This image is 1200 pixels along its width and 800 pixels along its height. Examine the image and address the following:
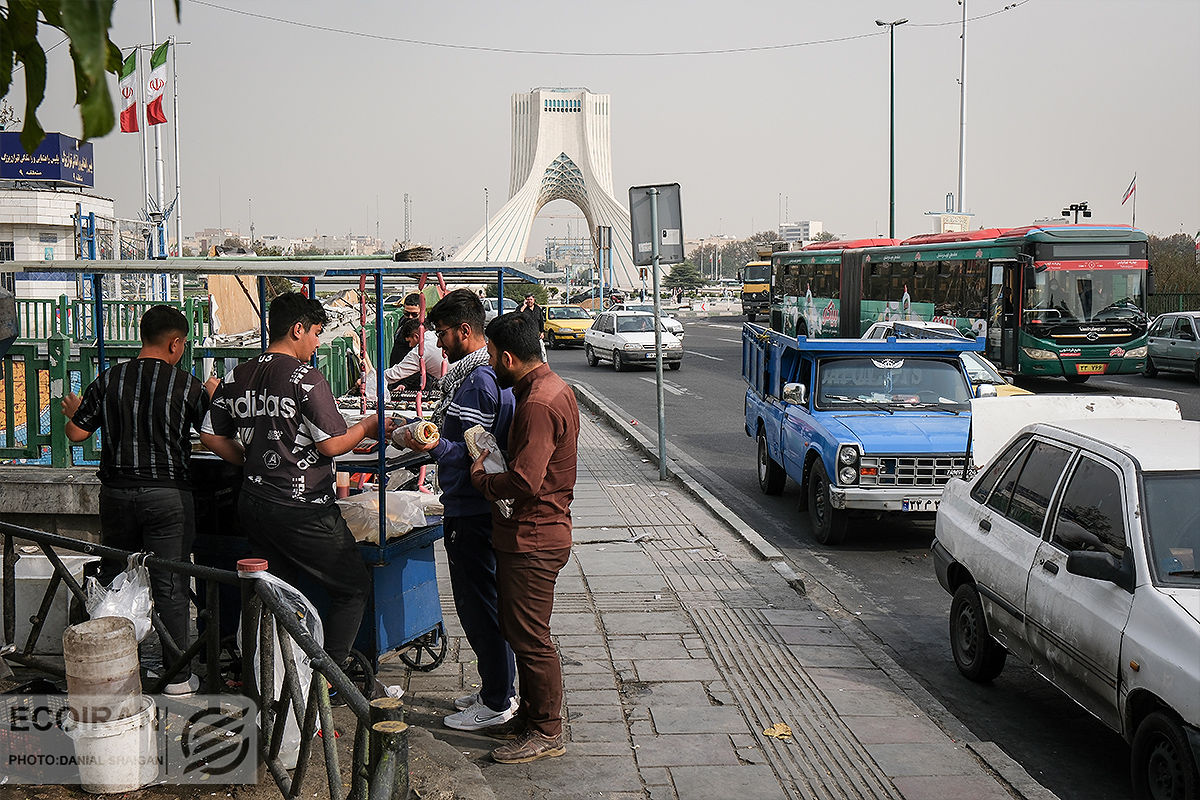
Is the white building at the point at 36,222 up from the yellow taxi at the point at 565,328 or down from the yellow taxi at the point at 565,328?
up

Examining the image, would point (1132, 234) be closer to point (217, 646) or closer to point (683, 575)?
point (683, 575)

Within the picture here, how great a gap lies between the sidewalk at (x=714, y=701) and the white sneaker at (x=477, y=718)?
6cm

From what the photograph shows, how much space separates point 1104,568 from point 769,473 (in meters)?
7.45

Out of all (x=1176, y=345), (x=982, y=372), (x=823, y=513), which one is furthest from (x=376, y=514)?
(x=1176, y=345)

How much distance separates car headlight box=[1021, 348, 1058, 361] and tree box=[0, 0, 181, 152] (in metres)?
22.4

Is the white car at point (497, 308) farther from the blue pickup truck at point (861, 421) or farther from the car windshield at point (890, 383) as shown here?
the car windshield at point (890, 383)

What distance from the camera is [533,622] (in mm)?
4844

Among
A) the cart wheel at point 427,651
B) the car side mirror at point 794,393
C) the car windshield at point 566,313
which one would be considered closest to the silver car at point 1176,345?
the car side mirror at point 794,393

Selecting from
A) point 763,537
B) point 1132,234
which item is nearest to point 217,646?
point 763,537

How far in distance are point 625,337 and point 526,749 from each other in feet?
80.6

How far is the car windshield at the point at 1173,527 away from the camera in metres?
4.69

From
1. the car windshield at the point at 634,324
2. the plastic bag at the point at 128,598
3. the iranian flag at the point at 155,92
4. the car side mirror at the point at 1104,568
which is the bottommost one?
the plastic bag at the point at 128,598

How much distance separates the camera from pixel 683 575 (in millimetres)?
8367

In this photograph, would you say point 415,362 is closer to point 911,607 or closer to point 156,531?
point 156,531
